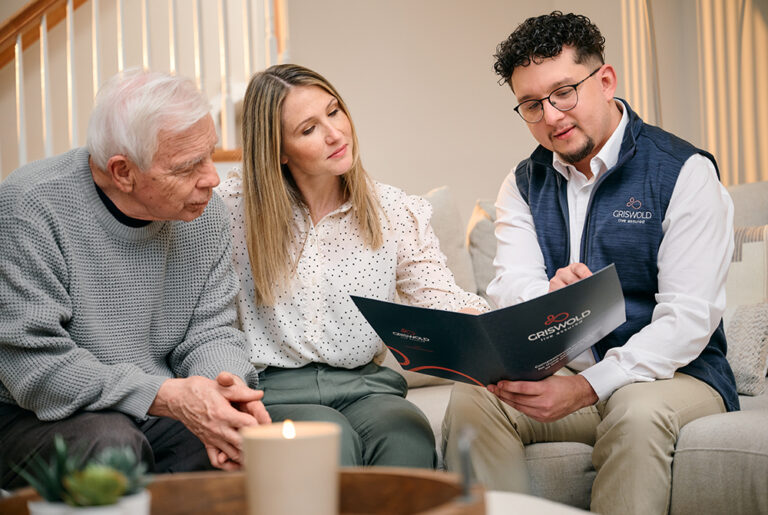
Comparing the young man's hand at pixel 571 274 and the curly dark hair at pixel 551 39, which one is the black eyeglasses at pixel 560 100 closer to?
the curly dark hair at pixel 551 39

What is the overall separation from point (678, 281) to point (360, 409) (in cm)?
70

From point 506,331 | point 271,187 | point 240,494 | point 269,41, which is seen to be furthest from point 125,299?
point 269,41

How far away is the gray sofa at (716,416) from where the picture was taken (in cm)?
128

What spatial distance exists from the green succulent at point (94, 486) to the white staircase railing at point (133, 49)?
261 centimetres

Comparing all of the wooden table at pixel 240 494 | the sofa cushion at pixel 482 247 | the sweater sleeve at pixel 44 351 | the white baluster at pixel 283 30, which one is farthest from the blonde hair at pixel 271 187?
the white baluster at pixel 283 30

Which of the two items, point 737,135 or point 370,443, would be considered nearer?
point 370,443

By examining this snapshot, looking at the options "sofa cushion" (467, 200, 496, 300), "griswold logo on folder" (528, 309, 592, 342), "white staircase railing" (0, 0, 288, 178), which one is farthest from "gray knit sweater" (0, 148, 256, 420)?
"white staircase railing" (0, 0, 288, 178)

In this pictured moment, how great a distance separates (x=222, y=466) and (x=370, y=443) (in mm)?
325

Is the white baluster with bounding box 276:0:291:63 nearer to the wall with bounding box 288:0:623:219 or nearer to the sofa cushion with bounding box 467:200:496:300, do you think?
the wall with bounding box 288:0:623:219

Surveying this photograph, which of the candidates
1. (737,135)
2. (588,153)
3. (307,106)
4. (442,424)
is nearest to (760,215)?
(737,135)

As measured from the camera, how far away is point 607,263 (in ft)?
5.37

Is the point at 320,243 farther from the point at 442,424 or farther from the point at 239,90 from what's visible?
the point at 239,90

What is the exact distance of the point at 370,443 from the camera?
1.46 meters

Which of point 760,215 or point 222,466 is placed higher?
point 760,215
